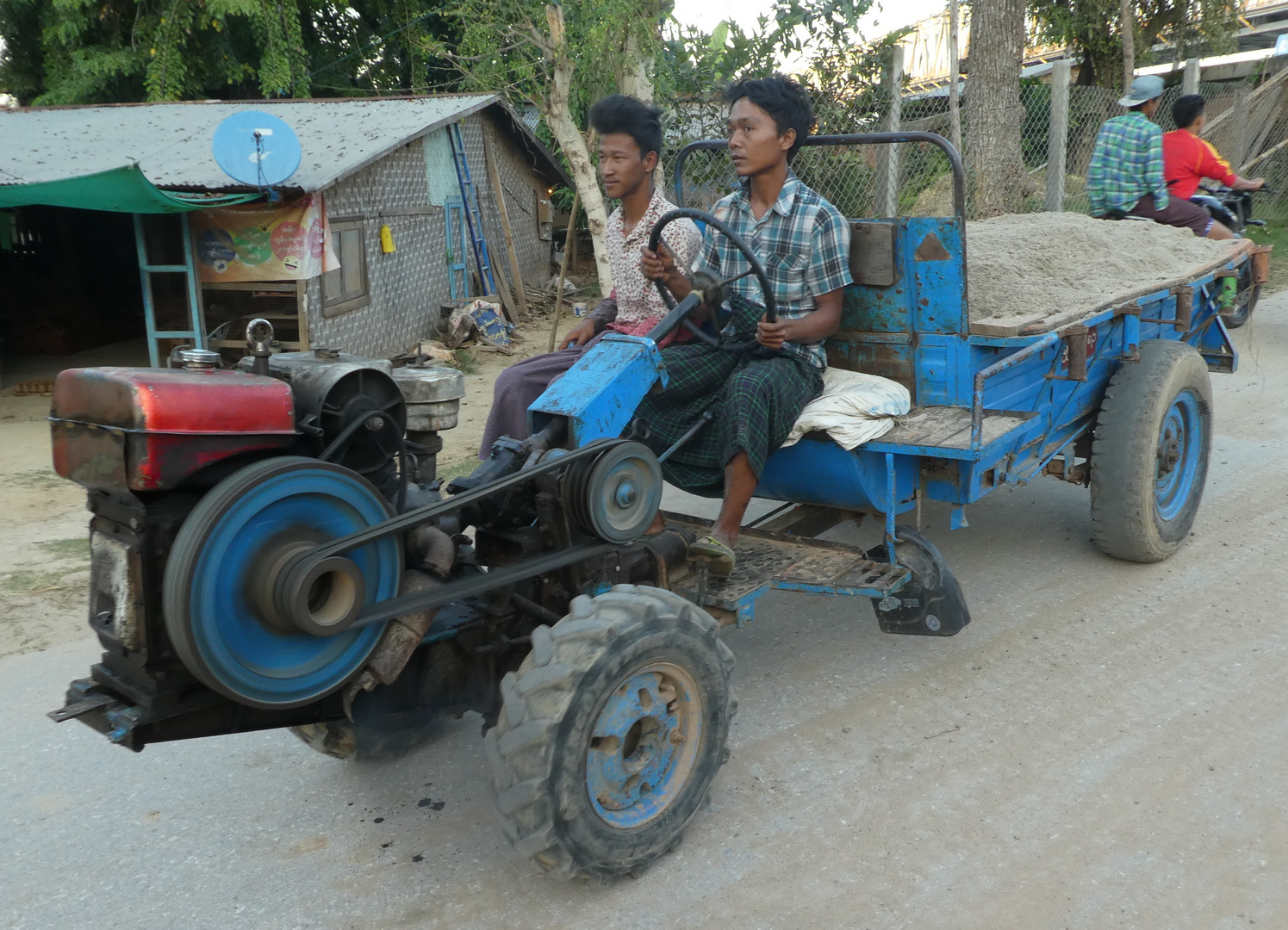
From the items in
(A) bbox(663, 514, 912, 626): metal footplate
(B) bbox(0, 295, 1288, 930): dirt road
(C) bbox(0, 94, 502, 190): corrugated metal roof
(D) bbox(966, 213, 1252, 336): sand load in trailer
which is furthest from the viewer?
(C) bbox(0, 94, 502, 190): corrugated metal roof

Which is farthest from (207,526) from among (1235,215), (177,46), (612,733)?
(177,46)

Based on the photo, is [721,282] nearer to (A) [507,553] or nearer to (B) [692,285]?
(B) [692,285]

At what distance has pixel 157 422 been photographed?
227 centimetres

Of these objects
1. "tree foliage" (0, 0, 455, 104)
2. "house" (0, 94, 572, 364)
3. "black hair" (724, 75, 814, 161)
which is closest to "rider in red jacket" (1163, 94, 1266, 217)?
"black hair" (724, 75, 814, 161)

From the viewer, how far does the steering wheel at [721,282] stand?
3318 mm

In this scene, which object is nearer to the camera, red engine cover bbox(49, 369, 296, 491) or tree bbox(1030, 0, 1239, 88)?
red engine cover bbox(49, 369, 296, 491)

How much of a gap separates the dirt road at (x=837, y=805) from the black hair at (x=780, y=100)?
78.7 inches

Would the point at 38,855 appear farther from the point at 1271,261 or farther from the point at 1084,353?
the point at 1271,261

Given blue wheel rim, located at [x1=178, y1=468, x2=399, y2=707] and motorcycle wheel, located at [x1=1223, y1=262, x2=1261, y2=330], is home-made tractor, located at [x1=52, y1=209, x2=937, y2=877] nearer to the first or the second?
blue wheel rim, located at [x1=178, y1=468, x2=399, y2=707]

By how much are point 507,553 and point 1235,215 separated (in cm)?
732

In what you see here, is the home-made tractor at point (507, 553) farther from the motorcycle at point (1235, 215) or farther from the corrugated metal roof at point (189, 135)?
the corrugated metal roof at point (189, 135)

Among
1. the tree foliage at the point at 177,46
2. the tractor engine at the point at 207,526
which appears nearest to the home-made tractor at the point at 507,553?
the tractor engine at the point at 207,526

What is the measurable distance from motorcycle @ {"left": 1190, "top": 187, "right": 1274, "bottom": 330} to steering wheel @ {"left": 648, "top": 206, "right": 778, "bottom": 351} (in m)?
4.24

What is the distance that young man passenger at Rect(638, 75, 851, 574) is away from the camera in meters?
3.76
